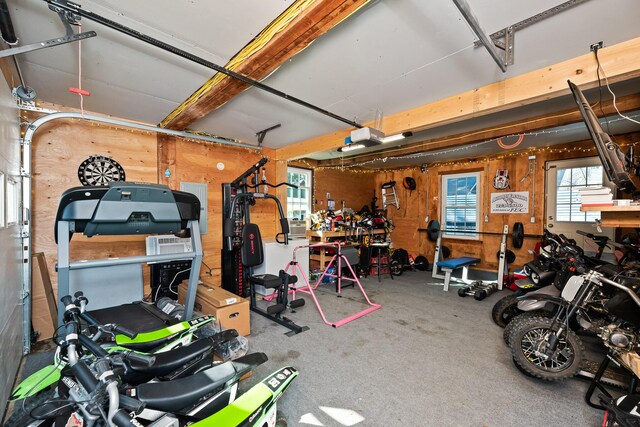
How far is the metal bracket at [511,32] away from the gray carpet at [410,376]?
2.57 metres

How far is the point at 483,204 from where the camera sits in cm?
592

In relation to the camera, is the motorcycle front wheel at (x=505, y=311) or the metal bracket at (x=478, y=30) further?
the motorcycle front wheel at (x=505, y=311)

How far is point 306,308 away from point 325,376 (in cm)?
155

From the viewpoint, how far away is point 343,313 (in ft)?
11.8

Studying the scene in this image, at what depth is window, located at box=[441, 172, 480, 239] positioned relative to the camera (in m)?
6.10

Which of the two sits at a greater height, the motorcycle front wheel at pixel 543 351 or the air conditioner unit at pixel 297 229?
the air conditioner unit at pixel 297 229

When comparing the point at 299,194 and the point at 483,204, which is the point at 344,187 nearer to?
the point at 299,194

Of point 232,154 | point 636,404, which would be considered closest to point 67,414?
point 636,404

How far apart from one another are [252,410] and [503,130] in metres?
4.62

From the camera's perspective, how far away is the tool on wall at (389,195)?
733 cm

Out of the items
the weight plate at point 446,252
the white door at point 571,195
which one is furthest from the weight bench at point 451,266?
the white door at point 571,195

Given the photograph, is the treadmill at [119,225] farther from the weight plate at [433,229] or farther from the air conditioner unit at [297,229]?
the weight plate at [433,229]

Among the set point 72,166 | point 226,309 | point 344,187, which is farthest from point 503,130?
point 72,166

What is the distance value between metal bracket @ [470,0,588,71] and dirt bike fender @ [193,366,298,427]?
8.52 feet
